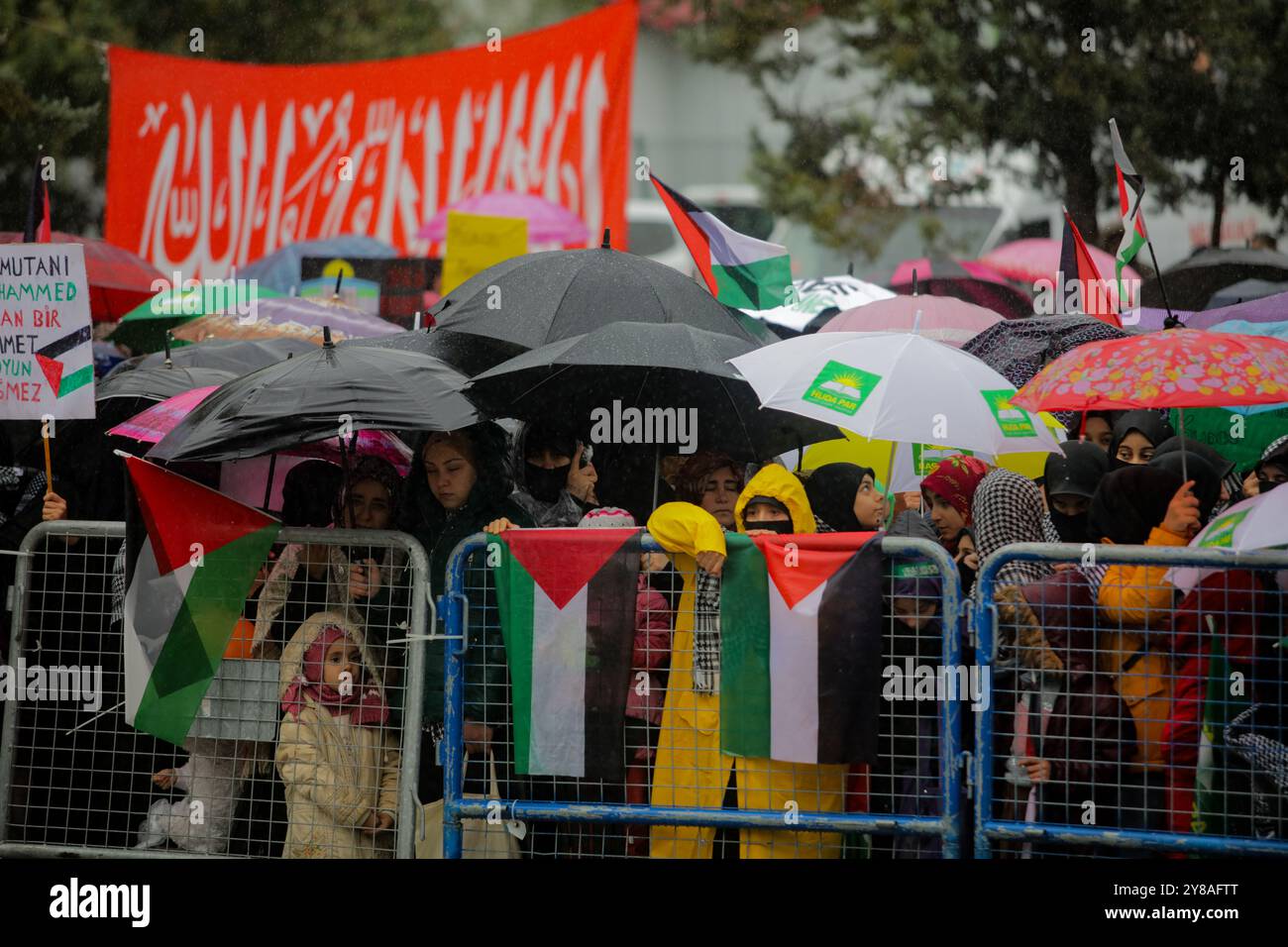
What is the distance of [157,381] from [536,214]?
19.5 feet

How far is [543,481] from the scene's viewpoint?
238 inches

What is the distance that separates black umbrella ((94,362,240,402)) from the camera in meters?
6.61

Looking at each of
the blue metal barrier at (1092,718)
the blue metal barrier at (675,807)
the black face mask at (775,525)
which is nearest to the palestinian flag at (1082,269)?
the black face mask at (775,525)

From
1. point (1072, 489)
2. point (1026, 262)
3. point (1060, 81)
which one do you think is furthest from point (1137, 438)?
point (1060, 81)

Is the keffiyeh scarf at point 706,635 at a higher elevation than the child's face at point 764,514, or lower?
lower

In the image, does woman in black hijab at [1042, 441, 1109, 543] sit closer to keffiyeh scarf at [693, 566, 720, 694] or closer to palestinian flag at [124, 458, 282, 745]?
keffiyeh scarf at [693, 566, 720, 694]

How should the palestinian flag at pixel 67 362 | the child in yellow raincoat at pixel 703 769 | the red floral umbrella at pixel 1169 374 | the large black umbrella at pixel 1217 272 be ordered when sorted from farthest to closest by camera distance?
the large black umbrella at pixel 1217 272 < the palestinian flag at pixel 67 362 < the red floral umbrella at pixel 1169 374 < the child in yellow raincoat at pixel 703 769

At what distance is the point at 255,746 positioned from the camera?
5.36 metres

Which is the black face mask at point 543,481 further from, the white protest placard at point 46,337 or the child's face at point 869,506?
the white protest placard at point 46,337

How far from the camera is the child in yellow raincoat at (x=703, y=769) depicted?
5.04 metres

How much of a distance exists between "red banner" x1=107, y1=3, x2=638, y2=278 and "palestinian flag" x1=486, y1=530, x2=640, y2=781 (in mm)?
8725

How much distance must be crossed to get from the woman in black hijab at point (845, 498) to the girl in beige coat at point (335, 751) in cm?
188

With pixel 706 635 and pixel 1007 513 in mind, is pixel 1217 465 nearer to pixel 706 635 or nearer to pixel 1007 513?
pixel 1007 513
